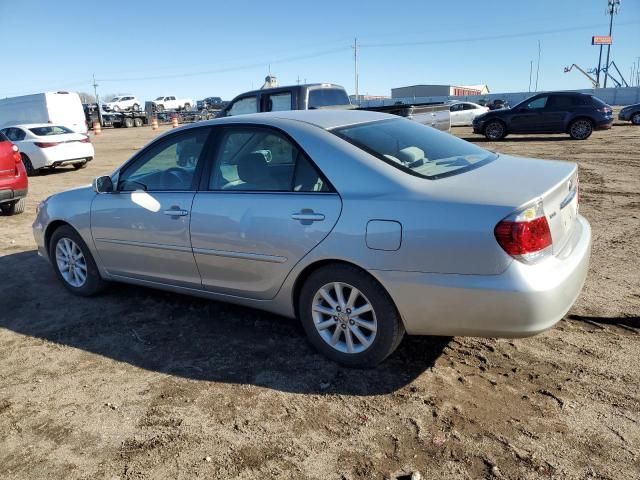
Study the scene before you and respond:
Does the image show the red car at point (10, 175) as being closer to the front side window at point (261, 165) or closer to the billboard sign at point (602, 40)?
the front side window at point (261, 165)

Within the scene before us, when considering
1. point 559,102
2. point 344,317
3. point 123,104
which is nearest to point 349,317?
point 344,317

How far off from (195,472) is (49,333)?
2276mm

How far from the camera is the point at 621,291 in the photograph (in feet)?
14.3

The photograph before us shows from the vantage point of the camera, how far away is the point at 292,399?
3.03 meters

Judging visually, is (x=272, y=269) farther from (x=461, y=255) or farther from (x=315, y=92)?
(x=315, y=92)

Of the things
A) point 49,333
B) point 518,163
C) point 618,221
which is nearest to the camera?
point 518,163

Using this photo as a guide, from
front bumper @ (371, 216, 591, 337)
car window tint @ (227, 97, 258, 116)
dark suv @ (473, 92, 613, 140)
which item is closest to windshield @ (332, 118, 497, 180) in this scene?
front bumper @ (371, 216, 591, 337)

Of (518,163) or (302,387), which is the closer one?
(302,387)

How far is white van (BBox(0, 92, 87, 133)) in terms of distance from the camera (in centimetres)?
1983

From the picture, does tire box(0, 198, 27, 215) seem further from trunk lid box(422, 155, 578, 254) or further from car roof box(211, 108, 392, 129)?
trunk lid box(422, 155, 578, 254)

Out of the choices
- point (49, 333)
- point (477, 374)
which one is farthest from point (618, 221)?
point (49, 333)

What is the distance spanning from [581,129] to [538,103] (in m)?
1.64

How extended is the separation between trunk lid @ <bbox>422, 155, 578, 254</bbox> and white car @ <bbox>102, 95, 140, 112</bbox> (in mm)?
50276

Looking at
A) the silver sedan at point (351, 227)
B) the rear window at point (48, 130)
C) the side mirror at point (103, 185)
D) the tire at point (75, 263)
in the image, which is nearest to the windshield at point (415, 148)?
the silver sedan at point (351, 227)
